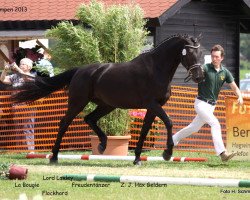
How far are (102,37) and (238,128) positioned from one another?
3.21 meters

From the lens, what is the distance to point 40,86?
14.4 meters

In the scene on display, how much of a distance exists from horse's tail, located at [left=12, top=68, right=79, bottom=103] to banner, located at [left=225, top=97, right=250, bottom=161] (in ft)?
8.98

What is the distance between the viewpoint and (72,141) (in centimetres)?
1730

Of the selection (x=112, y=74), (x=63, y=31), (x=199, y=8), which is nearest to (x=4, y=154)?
(x=63, y=31)

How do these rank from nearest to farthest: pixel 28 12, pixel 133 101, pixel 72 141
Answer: pixel 133 101 → pixel 72 141 → pixel 28 12

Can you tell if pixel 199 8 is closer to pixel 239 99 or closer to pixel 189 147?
pixel 189 147

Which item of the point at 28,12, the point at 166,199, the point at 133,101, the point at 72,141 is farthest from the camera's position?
the point at 28,12

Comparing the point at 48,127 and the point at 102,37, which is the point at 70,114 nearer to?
the point at 102,37

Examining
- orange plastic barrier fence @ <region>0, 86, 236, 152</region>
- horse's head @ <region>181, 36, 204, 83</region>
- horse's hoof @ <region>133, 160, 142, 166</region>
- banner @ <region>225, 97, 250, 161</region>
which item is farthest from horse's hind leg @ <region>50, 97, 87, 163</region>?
orange plastic barrier fence @ <region>0, 86, 236, 152</region>

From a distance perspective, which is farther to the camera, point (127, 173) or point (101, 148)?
point (101, 148)

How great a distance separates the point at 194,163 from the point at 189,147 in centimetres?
387

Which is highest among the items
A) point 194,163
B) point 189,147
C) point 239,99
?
point 239,99

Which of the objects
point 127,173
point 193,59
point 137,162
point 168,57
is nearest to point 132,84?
point 168,57

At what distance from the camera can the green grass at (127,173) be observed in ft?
31.2
